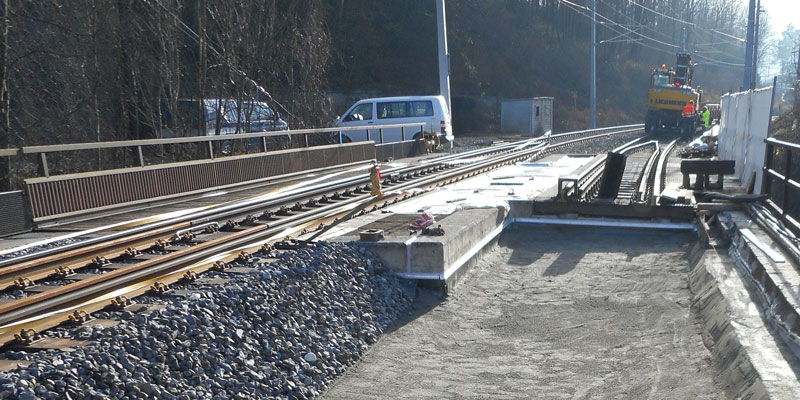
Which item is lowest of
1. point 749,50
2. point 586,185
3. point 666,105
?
point 586,185

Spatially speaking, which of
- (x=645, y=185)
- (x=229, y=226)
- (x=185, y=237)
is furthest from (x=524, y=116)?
(x=185, y=237)

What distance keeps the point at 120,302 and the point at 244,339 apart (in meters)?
1.06

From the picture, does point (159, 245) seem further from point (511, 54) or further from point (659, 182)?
point (511, 54)

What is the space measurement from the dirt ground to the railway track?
6.39 ft

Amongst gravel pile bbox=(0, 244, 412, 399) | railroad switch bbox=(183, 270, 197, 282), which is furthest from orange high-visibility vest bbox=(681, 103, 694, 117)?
railroad switch bbox=(183, 270, 197, 282)

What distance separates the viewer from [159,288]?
589 cm

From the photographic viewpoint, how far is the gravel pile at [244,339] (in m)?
4.25

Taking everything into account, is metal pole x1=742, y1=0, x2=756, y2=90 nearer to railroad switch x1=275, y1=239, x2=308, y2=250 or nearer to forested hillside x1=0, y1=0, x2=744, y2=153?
forested hillside x1=0, y1=0, x2=744, y2=153

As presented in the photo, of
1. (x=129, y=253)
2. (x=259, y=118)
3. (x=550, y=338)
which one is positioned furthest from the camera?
(x=259, y=118)

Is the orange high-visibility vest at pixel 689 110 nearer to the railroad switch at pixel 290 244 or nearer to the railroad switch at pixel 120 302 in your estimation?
the railroad switch at pixel 290 244

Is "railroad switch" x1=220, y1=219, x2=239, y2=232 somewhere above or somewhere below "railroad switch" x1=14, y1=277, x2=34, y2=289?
below

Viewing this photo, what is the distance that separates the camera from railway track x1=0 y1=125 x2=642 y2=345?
527 cm

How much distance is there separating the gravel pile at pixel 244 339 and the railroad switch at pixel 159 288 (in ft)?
0.54

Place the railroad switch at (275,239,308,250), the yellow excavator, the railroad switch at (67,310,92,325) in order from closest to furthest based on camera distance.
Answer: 1. the railroad switch at (67,310,92,325)
2. the railroad switch at (275,239,308,250)
3. the yellow excavator
